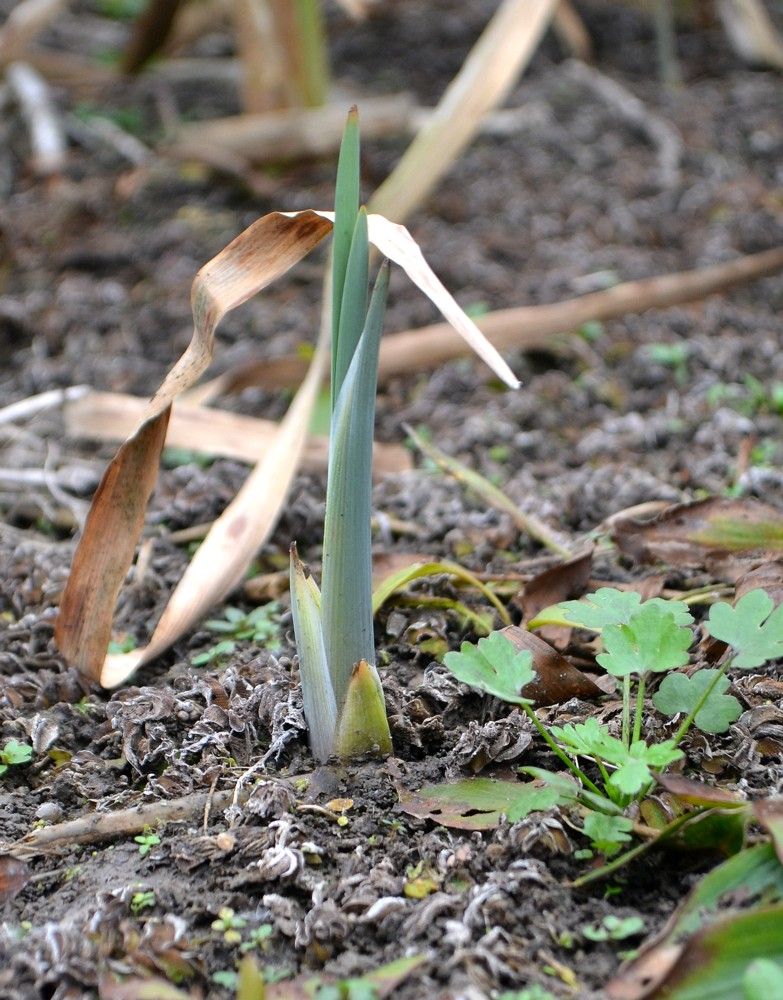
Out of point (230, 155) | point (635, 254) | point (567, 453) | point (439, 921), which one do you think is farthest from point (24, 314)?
point (439, 921)

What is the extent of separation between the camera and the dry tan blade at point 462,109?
2.04 metres

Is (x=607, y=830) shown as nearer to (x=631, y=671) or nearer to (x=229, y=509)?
(x=631, y=671)

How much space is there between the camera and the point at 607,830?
944 mm

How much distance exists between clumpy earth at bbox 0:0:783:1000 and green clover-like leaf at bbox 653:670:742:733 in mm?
66

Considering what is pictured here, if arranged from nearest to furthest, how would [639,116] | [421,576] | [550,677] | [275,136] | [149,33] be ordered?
1. [550,677]
2. [421,576]
3. [275,136]
4. [149,33]
5. [639,116]

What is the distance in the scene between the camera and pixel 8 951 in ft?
3.05

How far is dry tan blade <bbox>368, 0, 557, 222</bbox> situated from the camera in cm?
204

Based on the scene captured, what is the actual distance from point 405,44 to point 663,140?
1.17m

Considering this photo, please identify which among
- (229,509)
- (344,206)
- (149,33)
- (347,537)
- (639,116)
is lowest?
(229,509)

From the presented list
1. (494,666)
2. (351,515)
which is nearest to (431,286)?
(351,515)

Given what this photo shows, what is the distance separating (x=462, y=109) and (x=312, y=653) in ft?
4.46

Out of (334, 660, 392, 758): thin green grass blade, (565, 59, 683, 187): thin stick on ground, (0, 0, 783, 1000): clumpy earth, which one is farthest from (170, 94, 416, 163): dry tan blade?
(334, 660, 392, 758): thin green grass blade

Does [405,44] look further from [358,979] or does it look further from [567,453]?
[358,979]

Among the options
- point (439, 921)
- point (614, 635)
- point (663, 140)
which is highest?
point (663, 140)
